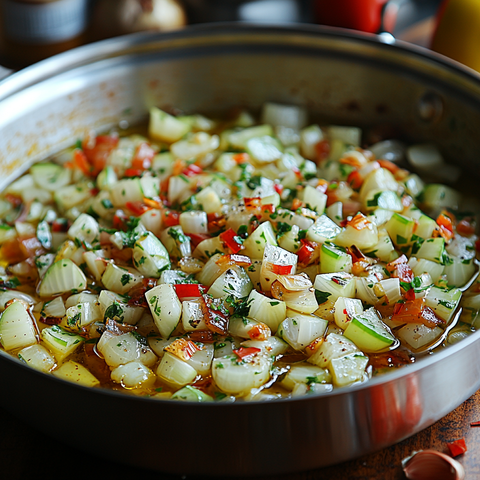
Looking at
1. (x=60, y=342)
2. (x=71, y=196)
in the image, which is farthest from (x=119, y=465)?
(x=71, y=196)

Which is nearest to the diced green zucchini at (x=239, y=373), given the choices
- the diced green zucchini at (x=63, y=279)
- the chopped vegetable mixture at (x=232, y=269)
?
the chopped vegetable mixture at (x=232, y=269)

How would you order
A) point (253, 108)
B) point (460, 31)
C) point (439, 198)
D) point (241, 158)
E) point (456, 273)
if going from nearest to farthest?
point (456, 273), point (439, 198), point (241, 158), point (460, 31), point (253, 108)

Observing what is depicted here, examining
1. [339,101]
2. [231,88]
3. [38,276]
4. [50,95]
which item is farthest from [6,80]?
[339,101]

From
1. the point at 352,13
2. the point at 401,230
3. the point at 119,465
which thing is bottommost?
the point at 119,465

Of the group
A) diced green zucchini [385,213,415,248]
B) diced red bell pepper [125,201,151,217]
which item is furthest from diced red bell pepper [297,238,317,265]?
diced red bell pepper [125,201,151,217]

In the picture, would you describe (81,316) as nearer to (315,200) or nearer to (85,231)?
(85,231)

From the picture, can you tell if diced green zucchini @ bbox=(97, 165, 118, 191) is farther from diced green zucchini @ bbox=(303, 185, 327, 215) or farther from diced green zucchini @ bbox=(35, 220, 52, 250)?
diced green zucchini @ bbox=(303, 185, 327, 215)
